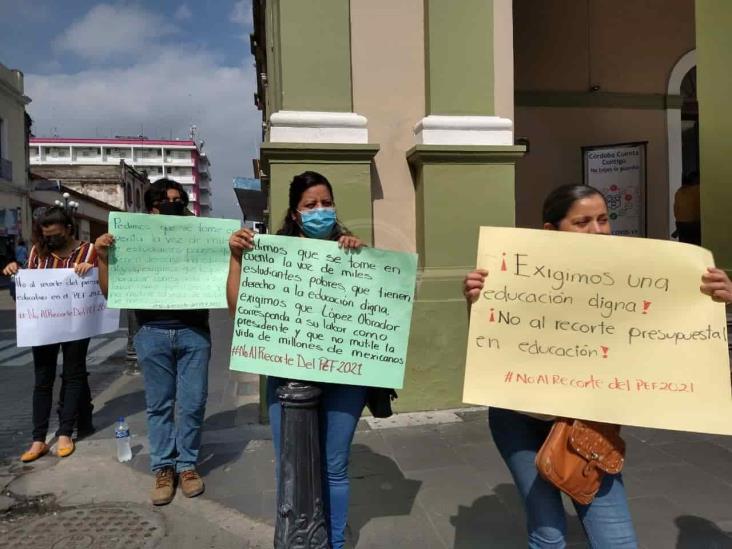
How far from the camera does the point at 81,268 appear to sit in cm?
437

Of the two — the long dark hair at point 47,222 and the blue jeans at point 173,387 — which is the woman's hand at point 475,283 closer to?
the blue jeans at point 173,387

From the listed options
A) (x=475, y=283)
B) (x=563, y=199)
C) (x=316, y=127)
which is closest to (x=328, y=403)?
(x=475, y=283)

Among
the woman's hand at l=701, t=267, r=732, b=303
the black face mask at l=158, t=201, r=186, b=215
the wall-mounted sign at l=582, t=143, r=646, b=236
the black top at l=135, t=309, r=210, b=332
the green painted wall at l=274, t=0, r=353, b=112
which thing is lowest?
the black top at l=135, t=309, r=210, b=332

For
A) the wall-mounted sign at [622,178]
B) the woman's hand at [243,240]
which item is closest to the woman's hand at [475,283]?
the woman's hand at [243,240]

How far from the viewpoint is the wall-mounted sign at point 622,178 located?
332 inches

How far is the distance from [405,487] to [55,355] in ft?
9.67

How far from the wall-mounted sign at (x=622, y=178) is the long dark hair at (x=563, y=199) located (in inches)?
272

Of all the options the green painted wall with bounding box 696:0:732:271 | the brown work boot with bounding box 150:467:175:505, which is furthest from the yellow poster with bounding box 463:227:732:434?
the green painted wall with bounding box 696:0:732:271

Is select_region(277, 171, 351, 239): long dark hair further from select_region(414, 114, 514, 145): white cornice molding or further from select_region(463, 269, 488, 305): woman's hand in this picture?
select_region(414, 114, 514, 145): white cornice molding

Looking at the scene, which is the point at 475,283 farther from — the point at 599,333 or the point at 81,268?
the point at 81,268

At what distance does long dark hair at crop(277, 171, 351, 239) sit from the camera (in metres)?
2.49

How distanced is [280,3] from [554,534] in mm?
4642

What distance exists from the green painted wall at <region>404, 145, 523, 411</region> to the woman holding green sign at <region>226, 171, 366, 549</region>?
268 centimetres

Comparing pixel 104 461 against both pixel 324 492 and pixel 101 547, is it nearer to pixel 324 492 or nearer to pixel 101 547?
pixel 101 547
